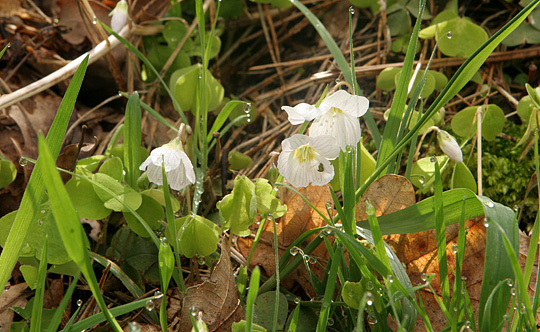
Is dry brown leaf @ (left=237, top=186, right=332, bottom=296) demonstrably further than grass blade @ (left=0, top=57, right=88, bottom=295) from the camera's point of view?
Yes

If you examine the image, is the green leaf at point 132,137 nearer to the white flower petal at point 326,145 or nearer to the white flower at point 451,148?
the white flower petal at point 326,145

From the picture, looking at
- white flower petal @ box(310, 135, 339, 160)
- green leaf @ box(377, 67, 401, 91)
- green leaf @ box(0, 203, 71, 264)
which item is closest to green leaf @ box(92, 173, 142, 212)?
green leaf @ box(0, 203, 71, 264)

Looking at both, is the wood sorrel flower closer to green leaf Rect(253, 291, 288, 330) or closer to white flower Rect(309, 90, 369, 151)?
white flower Rect(309, 90, 369, 151)

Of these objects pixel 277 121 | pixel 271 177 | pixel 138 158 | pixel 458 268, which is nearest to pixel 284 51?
pixel 277 121

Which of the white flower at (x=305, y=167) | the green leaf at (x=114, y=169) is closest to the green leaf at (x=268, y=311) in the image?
the white flower at (x=305, y=167)

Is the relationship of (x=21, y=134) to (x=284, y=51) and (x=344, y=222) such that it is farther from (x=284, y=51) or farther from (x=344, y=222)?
(x=344, y=222)
